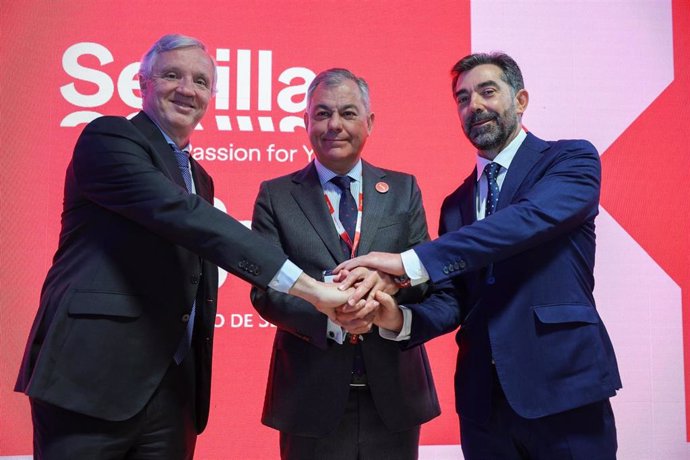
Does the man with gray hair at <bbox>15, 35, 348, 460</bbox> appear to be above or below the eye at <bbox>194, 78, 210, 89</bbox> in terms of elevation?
below

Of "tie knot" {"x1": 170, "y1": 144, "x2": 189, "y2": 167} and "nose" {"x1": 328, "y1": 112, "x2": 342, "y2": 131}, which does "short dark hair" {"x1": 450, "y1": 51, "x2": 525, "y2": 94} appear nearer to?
"nose" {"x1": 328, "y1": 112, "x2": 342, "y2": 131}

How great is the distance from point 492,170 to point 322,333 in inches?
34.1

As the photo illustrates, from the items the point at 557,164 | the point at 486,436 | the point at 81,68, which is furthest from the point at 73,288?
the point at 81,68

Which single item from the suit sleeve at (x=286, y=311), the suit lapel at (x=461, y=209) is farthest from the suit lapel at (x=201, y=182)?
the suit lapel at (x=461, y=209)

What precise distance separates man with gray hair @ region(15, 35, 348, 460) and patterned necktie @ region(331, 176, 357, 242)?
26cm

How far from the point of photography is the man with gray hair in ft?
6.38

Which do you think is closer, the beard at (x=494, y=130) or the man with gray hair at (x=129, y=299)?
the man with gray hair at (x=129, y=299)

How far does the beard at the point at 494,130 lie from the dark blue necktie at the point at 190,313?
109cm

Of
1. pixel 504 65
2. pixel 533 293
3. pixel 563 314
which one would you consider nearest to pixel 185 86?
pixel 504 65

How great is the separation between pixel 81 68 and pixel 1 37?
467mm

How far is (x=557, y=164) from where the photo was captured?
228 cm

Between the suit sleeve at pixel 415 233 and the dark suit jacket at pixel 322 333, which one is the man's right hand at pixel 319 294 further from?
the suit sleeve at pixel 415 233

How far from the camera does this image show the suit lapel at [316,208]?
2.35 metres

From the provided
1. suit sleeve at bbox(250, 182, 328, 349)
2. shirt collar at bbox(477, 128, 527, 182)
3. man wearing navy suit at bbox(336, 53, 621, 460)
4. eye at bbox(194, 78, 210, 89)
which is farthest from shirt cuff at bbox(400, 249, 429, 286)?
eye at bbox(194, 78, 210, 89)
